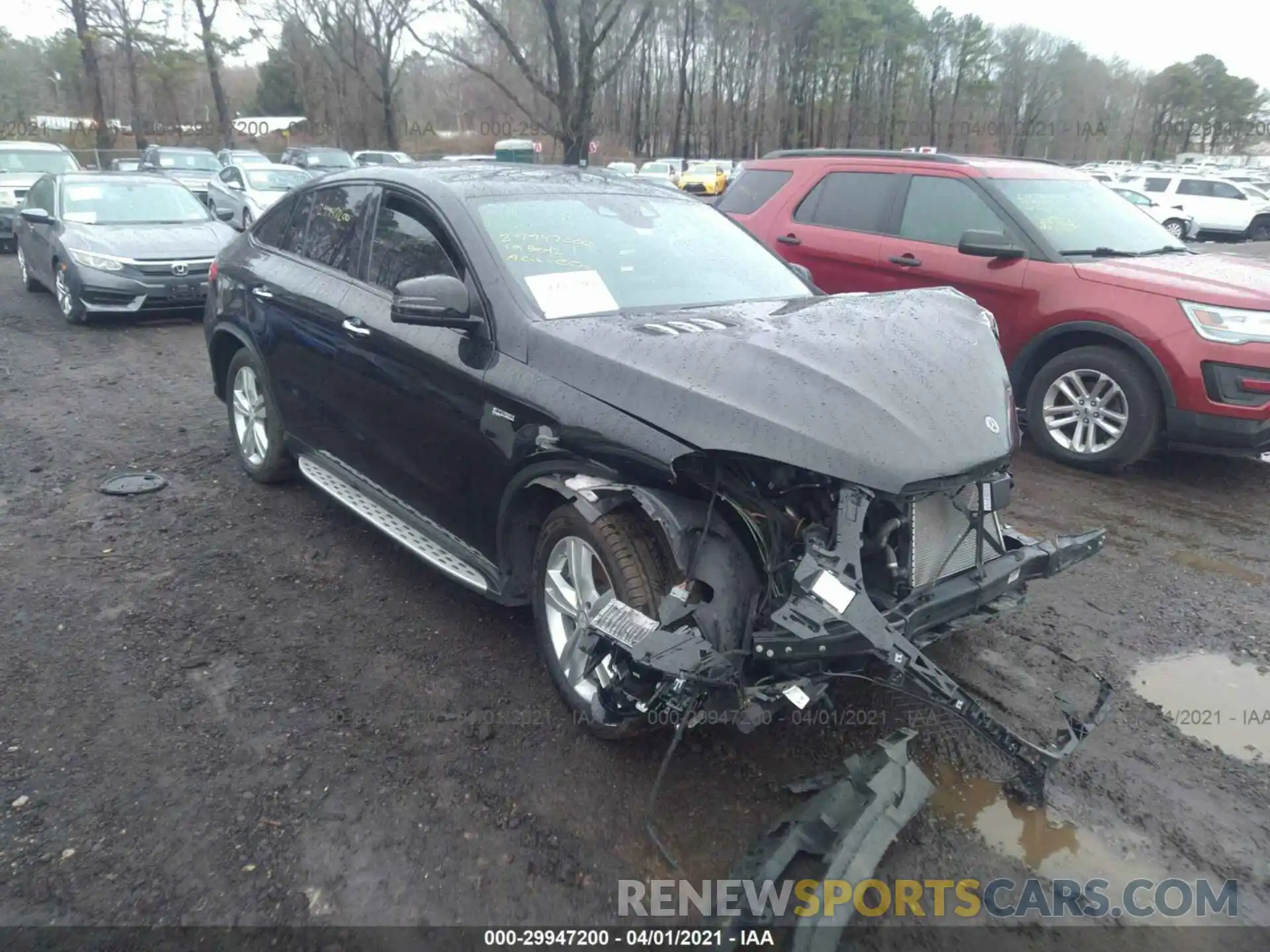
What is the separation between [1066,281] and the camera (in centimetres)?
587

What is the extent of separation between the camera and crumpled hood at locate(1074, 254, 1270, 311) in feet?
17.4

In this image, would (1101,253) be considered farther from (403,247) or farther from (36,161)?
(36,161)

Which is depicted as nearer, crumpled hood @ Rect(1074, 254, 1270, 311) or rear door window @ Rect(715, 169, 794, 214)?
crumpled hood @ Rect(1074, 254, 1270, 311)

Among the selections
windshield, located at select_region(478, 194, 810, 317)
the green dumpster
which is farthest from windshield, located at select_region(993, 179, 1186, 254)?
the green dumpster

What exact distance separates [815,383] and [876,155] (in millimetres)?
5210

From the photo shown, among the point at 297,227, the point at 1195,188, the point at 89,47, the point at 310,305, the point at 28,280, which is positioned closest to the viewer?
the point at 310,305

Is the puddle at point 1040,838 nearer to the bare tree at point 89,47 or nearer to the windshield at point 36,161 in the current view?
the windshield at point 36,161

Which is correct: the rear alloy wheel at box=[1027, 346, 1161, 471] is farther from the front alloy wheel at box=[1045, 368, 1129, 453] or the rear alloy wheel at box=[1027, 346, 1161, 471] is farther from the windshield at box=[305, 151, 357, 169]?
the windshield at box=[305, 151, 357, 169]

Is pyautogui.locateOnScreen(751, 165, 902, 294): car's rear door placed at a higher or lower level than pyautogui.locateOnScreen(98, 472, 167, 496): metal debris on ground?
higher

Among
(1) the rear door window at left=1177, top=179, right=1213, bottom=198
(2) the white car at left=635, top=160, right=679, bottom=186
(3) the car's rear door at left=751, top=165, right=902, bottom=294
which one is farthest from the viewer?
(2) the white car at left=635, top=160, right=679, bottom=186

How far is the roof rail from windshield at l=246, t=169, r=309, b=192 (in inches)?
496

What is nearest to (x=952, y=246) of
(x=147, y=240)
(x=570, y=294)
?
(x=570, y=294)

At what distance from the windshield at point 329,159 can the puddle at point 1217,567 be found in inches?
1042

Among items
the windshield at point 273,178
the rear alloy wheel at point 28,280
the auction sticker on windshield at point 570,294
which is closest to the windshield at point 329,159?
the windshield at point 273,178
